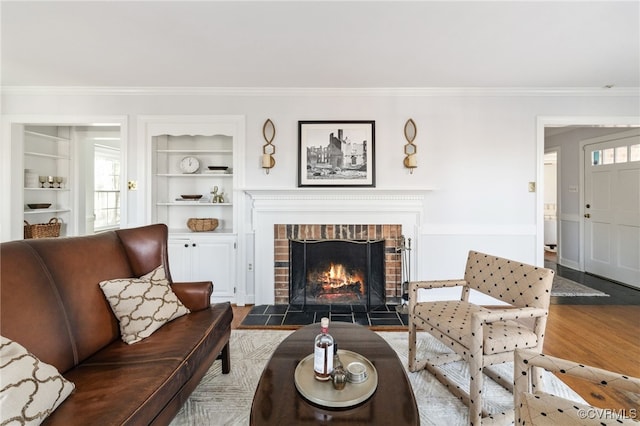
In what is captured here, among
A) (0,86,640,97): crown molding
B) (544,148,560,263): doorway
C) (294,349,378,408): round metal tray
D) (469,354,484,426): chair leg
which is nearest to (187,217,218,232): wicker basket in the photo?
(0,86,640,97): crown molding

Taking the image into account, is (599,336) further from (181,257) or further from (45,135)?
(45,135)

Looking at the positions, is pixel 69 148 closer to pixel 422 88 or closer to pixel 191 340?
pixel 191 340

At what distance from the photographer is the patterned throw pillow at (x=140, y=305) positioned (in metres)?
1.59

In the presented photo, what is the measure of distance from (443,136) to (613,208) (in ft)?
10.2

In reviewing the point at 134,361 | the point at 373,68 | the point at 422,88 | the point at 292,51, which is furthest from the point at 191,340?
the point at 422,88

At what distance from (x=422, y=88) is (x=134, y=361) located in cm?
344

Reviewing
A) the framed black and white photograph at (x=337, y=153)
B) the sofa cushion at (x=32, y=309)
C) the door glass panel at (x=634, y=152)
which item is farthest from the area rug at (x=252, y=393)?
the door glass panel at (x=634, y=152)

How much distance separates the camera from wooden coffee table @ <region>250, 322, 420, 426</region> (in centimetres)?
103

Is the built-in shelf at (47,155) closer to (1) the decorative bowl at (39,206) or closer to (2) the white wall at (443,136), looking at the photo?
(2) the white wall at (443,136)

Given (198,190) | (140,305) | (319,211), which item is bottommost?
(140,305)

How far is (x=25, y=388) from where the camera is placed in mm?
977

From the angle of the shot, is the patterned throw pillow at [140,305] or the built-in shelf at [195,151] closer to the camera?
the patterned throw pillow at [140,305]

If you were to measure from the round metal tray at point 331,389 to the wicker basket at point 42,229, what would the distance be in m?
4.06

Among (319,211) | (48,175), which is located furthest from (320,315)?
(48,175)
